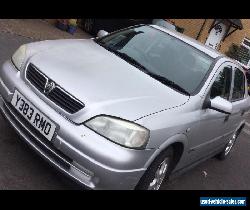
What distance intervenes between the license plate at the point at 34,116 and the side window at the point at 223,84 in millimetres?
2024

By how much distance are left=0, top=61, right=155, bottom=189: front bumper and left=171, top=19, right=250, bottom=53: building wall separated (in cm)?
2211

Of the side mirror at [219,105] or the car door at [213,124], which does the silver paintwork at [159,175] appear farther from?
the side mirror at [219,105]

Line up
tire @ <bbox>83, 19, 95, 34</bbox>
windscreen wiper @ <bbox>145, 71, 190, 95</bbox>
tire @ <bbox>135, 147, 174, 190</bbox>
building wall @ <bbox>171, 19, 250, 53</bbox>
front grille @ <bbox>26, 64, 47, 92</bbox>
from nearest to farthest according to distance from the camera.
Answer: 1. tire @ <bbox>135, 147, 174, 190</bbox>
2. front grille @ <bbox>26, 64, 47, 92</bbox>
3. windscreen wiper @ <bbox>145, 71, 190, 95</bbox>
4. tire @ <bbox>83, 19, 95, 34</bbox>
5. building wall @ <bbox>171, 19, 250, 53</bbox>

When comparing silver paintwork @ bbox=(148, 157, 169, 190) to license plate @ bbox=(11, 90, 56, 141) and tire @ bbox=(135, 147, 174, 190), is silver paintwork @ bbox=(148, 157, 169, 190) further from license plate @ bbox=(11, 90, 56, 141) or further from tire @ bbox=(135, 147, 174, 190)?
license plate @ bbox=(11, 90, 56, 141)

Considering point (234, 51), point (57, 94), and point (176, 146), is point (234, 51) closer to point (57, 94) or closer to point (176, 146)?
point (176, 146)

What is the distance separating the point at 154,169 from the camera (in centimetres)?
401

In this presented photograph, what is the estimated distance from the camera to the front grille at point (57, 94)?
12.5ft

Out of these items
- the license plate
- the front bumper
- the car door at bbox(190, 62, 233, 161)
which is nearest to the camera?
the front bumper

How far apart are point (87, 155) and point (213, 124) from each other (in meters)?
2.01

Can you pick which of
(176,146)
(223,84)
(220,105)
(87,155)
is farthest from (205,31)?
(87,155)

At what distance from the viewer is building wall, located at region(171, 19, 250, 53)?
998 inches

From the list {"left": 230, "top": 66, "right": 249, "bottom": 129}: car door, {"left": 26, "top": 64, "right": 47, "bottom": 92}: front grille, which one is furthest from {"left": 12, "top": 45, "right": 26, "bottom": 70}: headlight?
{"left": 230, "top": 66, "right": 249, "bottom": 129}: car door
